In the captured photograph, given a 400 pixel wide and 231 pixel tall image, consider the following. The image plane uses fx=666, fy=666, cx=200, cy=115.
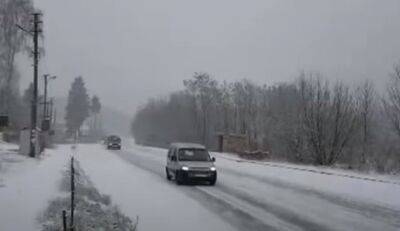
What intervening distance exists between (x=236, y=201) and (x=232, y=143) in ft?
157

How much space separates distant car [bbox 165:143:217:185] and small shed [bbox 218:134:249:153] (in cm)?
3585

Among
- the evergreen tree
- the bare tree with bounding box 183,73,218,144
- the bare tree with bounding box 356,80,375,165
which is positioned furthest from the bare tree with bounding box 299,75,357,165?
the evergreen tree

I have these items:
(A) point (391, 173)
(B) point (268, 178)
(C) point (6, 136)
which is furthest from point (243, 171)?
(C) point (6, 136)

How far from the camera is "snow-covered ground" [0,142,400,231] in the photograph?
1512 cm

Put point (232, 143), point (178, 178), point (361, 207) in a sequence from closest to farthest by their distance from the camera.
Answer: point (361, 207) → point (178, 178) → point (232, 143)

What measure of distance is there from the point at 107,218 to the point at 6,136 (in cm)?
6723

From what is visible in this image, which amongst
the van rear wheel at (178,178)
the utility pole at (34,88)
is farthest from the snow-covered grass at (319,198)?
the utility pole at (34,88)

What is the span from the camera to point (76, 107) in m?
172

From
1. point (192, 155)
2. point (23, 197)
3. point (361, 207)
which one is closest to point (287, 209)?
point (361, 207)

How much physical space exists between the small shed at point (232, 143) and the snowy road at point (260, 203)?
34.9 m

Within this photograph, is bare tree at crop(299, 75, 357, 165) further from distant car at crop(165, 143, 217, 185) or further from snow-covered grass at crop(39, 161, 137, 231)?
snow-covered grass at crop(39, 161, 137, 231)

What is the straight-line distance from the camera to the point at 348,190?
24.9 m

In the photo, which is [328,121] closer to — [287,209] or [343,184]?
[343,184]

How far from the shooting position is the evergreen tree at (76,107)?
171 m
